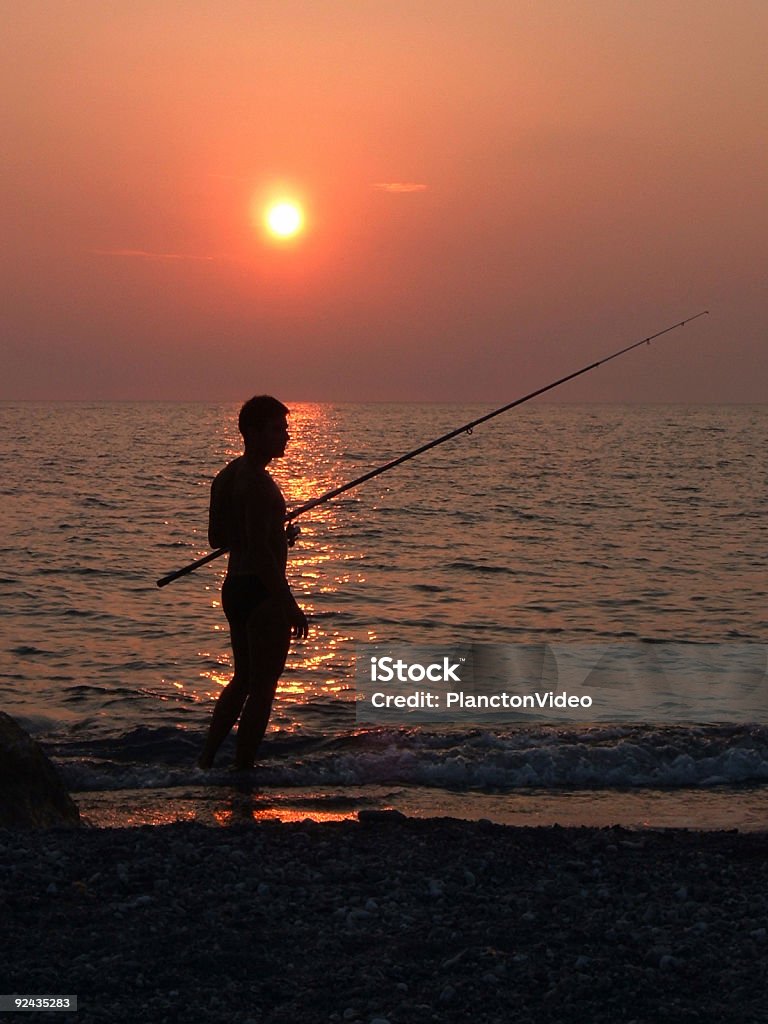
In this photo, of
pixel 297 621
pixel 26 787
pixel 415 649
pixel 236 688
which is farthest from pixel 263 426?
pixel 415 649

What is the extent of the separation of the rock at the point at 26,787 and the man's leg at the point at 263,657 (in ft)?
4.11

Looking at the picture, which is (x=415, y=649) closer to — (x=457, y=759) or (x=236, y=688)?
(x=457, y=759)

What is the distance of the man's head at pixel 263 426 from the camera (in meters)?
6.53

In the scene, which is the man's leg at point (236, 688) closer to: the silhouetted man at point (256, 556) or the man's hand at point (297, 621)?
the silhouetted man at point (256, 556)

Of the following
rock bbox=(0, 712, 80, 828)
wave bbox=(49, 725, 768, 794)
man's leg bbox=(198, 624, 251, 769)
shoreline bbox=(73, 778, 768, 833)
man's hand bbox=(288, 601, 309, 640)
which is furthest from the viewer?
wave bbox=(49, 725, 768, 794)

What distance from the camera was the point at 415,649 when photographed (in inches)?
477

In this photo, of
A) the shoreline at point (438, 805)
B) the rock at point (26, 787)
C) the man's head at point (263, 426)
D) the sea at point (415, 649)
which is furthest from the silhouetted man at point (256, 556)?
the rock at point (26, 787)

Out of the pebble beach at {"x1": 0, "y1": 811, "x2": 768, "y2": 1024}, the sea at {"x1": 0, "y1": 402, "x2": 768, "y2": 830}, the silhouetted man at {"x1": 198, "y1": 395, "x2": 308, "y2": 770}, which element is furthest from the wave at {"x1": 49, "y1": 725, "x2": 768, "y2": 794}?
the pebble beach at {"x1": 0, "y1": 811, "x2": 768, "y2": 1024}

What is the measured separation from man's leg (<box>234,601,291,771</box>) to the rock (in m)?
1.25

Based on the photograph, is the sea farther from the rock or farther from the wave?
the rock

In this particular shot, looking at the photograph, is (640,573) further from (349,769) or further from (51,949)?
(51,949)

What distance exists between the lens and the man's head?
21.4 ft

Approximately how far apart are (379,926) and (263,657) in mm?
2558

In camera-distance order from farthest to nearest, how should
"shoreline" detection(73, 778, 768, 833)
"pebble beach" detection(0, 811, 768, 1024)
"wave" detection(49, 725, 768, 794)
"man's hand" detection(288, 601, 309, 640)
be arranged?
"wave" detection(49, 725, 768, 794), "man's hand" detection(288, 601, 309, 640), "shoreline" detection(73, 778, 768, 833), "pebble beach" detection(0, 811, 768, 1024)
